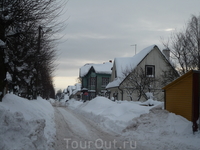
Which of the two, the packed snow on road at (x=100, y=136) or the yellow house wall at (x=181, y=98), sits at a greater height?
the yellow house wall at (x=181, y=98)

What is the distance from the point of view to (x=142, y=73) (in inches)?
1112

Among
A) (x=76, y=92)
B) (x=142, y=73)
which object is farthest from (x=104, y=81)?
(x=76, y=92)

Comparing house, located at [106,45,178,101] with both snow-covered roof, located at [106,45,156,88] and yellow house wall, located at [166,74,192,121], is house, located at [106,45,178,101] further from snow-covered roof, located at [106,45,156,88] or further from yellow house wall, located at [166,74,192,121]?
yellow house wall, located at [166,74,192,121]

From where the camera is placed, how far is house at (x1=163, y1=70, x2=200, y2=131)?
402 inches

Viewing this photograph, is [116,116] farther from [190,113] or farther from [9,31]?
[9,31]

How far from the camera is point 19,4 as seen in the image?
28.9 feet

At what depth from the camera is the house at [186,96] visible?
10211 millimetres

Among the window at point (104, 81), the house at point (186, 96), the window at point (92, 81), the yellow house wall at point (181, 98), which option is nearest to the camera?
the house at point (186, 96)

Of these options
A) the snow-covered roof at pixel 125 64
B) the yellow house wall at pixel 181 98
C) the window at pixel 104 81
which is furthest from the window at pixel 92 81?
the yellow house wall at pixel 181 98

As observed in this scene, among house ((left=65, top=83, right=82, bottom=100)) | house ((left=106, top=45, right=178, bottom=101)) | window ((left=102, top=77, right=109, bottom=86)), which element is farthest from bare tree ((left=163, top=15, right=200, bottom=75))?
house ((left=65, top=83, right=82, bottom=100))

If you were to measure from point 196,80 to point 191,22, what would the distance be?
12.2 metres

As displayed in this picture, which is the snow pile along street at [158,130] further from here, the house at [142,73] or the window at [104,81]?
the window at [104,81]

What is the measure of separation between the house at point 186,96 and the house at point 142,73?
1466 centimetres

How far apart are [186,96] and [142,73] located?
56.3ft
